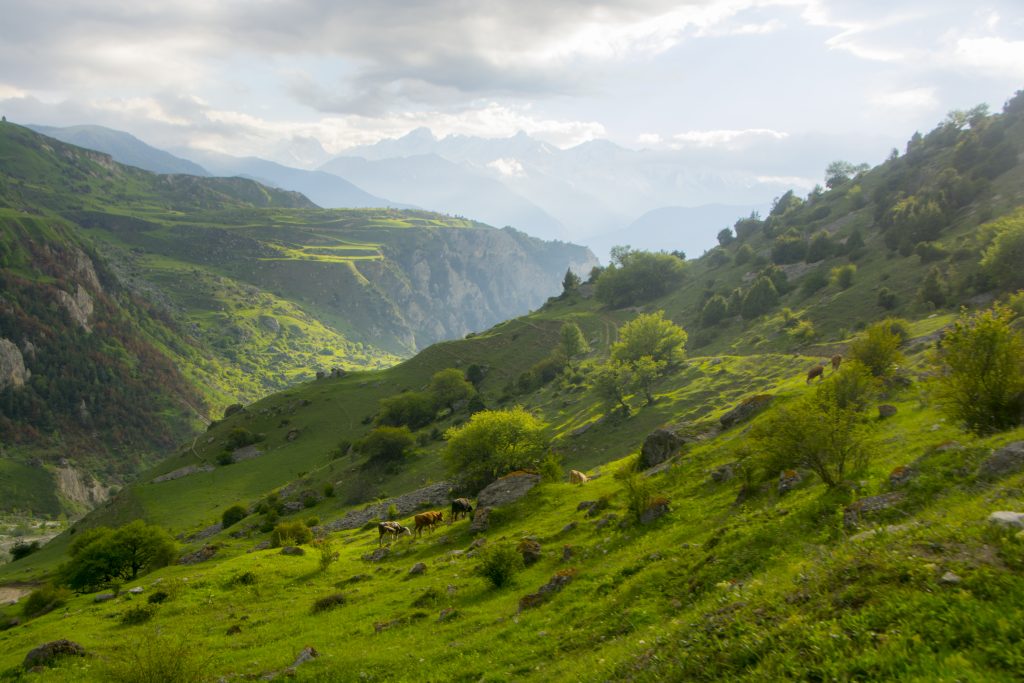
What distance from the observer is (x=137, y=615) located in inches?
1164

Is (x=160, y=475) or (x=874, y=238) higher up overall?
(x=874, y=238)

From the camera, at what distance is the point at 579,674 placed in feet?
41.1

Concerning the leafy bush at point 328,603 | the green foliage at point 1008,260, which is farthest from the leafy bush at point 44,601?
the green foliage at point 1008,260

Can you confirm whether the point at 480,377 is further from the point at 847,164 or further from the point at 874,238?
the point at 847,164

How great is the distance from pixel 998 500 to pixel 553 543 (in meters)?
18.6

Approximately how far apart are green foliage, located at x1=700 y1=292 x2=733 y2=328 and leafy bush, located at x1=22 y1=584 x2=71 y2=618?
4023 inches

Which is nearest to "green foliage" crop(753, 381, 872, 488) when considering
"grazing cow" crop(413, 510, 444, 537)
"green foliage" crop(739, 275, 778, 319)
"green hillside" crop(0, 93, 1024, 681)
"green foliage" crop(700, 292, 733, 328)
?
"green hillside" crop(0, 93, 1024, 681)

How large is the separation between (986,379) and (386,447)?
225ft

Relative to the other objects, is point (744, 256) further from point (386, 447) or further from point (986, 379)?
point (986, 379)

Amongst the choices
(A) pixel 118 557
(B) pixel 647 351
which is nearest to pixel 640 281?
(B) pixel 647 351

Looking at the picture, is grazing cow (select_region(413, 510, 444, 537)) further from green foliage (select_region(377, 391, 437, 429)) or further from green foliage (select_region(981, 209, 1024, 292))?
green foliage (select_region(981, 209, 1024, 292))

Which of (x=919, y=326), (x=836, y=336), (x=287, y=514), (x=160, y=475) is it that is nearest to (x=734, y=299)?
(x=836, y=336)

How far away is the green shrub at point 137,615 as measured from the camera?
29344 mm

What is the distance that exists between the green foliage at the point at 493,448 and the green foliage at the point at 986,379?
110 ft
